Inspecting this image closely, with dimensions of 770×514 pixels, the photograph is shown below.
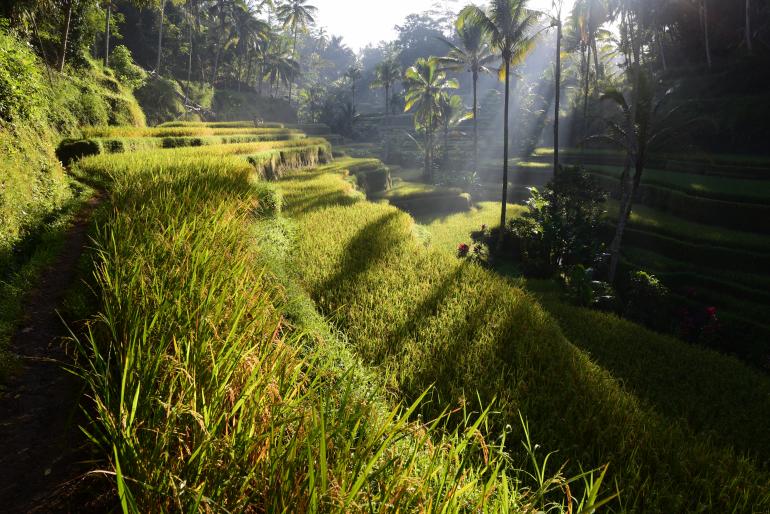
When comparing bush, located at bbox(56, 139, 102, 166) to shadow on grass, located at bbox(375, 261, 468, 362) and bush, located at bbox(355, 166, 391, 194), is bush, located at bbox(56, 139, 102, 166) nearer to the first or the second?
shadow on grass, located at bbox(375, 261, 468, 362)

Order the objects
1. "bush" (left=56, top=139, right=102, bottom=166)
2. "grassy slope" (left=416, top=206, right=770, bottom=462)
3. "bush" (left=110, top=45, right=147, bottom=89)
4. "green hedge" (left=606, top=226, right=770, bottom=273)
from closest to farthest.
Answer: "grassy slope" (left=416, top=206, right=770, bottom=462) → "bush" (left=56, top=139, right=102, bottom=166) → "green hedge" (left=606, top=226, right=770, bottom=273) → "bush" (left=110, top=45, right=147, bottom=89)

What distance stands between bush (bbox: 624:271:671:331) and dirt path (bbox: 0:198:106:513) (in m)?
13.6

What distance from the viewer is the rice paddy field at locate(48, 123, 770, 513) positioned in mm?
1877

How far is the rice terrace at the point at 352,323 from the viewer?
6.52 ft

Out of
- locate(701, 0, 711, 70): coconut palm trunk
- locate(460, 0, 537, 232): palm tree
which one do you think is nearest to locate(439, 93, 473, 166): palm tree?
locate(701, 0, 711, 70): coconut palm trunk

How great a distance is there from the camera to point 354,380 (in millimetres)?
3688

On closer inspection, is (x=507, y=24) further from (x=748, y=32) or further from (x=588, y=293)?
(x=748, y=32)

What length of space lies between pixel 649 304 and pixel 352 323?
1083 cm

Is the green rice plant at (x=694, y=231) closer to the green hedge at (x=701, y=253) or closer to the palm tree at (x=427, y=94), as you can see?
the green hedge at (x=701, y=253)

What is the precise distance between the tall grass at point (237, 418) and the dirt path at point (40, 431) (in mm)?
144

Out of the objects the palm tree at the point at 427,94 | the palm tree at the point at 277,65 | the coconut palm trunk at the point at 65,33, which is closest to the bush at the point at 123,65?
the coconut palm trunk at the point at 65,33

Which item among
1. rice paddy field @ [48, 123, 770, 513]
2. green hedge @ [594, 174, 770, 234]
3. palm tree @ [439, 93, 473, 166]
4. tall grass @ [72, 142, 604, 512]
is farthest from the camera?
palm tree @ [439, 93, 473, 166]

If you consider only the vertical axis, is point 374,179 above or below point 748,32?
below

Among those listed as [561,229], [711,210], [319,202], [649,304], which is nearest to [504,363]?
[319,202]
